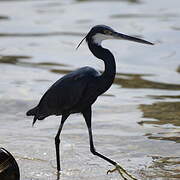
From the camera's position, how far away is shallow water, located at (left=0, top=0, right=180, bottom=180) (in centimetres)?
802

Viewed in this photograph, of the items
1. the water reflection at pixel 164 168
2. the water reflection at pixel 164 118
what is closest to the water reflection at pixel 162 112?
the water reflection at pixel 164 118

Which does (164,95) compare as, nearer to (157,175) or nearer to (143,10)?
(157,175)

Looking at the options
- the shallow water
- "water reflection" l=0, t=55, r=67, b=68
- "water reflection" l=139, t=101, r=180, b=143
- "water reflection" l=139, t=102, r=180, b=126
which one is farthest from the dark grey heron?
"water reflection" l=0, t=55, r=67, b=68

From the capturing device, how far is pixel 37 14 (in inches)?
685

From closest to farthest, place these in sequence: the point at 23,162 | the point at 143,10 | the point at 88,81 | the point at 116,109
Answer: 1. the point at 88,81
2. the point at 23,162
3. the point at 116,109
4. the point at 143,10

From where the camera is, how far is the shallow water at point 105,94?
26.3 feet

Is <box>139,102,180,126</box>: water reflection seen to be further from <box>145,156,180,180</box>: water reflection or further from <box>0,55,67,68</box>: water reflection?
<box>0,55,67,68</box>: water reflection

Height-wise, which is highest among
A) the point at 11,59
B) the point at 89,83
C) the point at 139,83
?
the point at 89,83

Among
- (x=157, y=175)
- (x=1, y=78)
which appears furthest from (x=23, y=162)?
(x=1, y=78)

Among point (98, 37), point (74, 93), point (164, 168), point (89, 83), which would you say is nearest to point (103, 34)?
point (98, 37)

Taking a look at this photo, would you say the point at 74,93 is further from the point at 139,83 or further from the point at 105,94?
the point at 139,83

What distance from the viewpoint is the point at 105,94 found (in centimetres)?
1106

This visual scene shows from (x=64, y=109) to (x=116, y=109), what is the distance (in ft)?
9.50

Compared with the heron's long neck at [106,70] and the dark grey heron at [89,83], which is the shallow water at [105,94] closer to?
the dark grey heron at [89,83]
